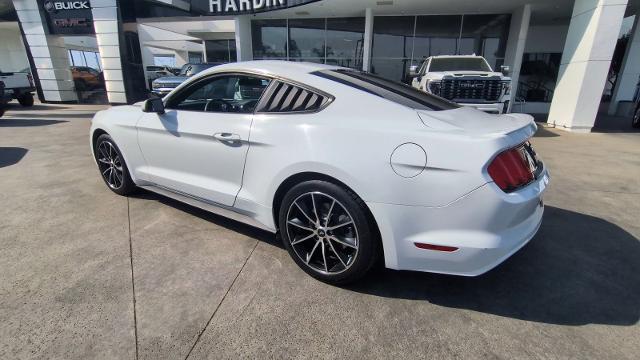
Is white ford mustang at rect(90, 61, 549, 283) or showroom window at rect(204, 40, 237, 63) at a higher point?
showroom window at rect(204, 40, 237, 63)

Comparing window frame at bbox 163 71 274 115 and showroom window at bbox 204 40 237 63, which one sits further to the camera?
showroom window at bbox 204 40 237 63

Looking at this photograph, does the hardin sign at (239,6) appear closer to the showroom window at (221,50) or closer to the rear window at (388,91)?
the showroom window at (221,50)

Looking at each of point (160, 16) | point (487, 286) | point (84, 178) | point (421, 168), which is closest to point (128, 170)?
point (84, 178)

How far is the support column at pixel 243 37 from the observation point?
15.1 meters

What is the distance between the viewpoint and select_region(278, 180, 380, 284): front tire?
219 centimetres

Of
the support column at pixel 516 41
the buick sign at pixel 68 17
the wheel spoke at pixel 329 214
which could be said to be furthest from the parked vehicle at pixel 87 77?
the wheel spoke at pixel 329 214

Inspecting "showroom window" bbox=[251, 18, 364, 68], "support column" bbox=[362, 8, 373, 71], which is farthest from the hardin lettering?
"support column" bbox=[362, 8, 373, 71]

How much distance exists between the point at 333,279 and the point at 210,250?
3.78ft

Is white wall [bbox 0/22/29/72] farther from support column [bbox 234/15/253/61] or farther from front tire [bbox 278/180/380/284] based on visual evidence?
front tire [bbox 278/180/380/284]

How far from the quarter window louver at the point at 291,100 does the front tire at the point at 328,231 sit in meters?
0.55

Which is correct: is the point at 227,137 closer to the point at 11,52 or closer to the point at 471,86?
the point at 471,86

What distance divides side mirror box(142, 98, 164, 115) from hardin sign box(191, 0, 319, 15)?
10795 mm

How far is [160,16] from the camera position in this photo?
1534 centimetres

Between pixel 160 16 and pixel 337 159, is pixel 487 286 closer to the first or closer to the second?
pixel 337 159
